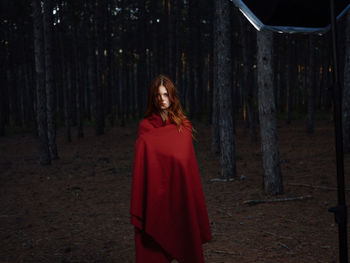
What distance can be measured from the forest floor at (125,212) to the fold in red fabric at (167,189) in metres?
1.72

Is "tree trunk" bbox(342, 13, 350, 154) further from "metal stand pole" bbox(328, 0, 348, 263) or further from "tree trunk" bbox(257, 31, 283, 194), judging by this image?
"metal stand pole" bbox(328, 0, 348, 263)

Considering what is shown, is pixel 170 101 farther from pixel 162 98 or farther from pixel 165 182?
pixel 165 182

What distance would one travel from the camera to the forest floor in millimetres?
5320

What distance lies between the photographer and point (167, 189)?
3.49 meters

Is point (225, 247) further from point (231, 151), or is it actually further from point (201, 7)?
point (201, 7)

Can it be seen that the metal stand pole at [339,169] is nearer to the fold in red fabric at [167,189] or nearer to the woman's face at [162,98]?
the fold in red fabric at [167,189]

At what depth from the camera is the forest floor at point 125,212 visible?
5320 mm

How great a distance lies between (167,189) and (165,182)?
0.08m

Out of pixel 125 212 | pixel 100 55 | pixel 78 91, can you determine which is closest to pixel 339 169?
pixel 125 212

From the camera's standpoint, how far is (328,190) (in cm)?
835

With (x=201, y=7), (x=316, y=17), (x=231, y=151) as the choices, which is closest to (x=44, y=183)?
(x=231, y=151)

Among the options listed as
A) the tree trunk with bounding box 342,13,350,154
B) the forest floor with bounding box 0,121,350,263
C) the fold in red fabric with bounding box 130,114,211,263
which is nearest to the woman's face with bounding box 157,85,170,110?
the fold in red fabric with bounding box 130,114,211,263

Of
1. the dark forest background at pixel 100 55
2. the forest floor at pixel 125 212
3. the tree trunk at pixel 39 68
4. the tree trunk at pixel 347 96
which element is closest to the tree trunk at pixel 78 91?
the dark forest background at pixel 100 55

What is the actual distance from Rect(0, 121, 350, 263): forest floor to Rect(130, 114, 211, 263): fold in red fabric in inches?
67.8
